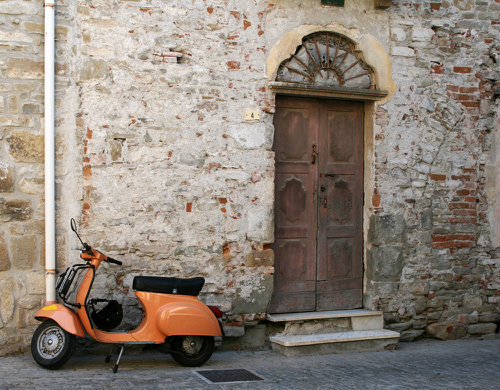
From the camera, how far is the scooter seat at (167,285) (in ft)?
17.2

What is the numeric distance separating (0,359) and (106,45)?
9.10 feet

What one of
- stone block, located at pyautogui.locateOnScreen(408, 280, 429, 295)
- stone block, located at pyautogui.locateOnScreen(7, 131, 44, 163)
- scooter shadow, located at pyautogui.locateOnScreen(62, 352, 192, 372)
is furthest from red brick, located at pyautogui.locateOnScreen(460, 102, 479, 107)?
stone block, located at pyautogui.locateOnScreen(7, 131, 44, 163)

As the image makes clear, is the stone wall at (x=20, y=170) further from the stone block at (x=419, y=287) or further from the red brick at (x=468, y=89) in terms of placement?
the red brick at (x=468, y=89)

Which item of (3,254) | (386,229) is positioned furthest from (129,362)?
(386,229)

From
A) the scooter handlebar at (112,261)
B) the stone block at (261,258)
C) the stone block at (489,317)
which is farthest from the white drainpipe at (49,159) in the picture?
the stone block at (489,317)

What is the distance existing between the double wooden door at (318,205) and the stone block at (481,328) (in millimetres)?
1328

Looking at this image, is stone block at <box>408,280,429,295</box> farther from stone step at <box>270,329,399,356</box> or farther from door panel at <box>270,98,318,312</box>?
door panel at <box>270,98,318,312</box>

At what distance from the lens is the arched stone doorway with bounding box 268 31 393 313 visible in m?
6.44

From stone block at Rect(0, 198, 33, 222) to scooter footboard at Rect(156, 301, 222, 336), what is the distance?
56.1 inches

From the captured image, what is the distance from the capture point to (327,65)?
648cm

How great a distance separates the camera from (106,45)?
572cm

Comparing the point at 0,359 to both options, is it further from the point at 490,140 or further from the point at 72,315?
the point at 490,140

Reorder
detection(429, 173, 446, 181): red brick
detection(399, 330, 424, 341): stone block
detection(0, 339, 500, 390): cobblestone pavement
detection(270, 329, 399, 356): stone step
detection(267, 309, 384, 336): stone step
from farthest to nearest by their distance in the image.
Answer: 1. detection(429, 173, 446, 181): red brick
2. detection(399, 330, 424, 341): stone block
3. detection(267, 309, 384, 336): stone step
4. detection(270, 329, 399, 356): stone step
5. detection(0, 339, 500, 390): cobblestone pavement

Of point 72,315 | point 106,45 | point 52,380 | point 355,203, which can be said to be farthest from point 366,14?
point 52,380
